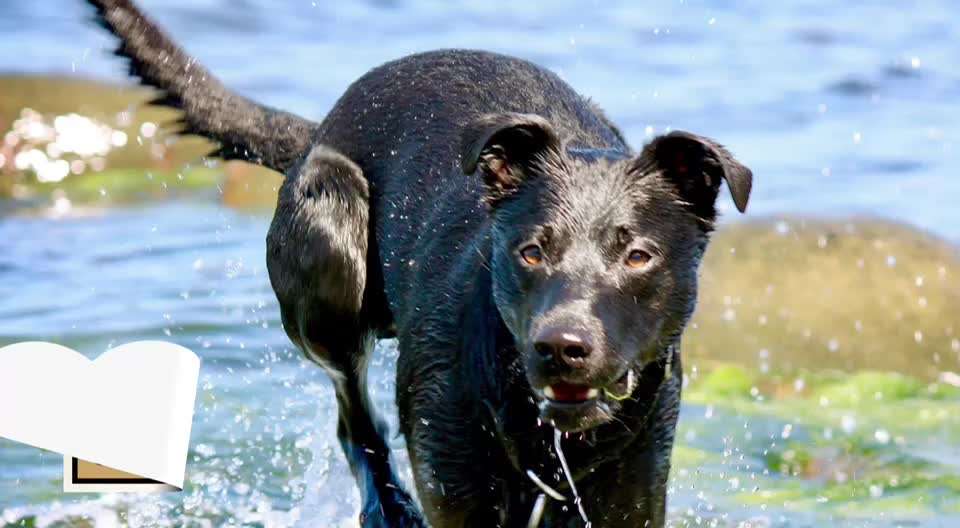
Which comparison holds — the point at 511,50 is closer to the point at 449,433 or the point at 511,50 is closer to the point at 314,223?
the point at 314,223

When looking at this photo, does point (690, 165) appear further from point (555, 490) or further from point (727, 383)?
point (727, 383)

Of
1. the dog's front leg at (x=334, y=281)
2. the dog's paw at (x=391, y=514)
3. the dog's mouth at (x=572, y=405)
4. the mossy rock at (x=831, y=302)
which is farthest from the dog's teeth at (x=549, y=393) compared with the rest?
the mossy rock at (x=831, y=302)

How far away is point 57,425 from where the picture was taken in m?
3.84

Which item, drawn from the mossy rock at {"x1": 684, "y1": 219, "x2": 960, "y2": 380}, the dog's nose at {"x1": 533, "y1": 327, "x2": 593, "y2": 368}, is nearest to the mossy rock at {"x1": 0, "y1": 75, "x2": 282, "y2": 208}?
Answer: the mossy rock at {"x1": 684, "y1": 219, "x2": 960, "y2": 380}

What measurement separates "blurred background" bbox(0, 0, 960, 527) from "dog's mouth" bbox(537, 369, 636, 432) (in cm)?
212

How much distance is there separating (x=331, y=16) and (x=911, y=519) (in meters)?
10.6

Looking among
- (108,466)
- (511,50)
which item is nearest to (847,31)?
(511,50)

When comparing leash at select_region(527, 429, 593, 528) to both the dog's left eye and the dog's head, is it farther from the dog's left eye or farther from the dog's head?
the dog's left eye

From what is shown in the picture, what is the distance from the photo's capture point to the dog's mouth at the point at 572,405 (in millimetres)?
4086

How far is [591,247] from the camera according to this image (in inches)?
165

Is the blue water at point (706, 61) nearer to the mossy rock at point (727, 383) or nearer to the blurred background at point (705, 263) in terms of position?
the blurred background at point (705, 263)

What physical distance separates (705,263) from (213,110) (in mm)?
3217

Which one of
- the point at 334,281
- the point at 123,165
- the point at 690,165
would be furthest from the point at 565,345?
the point at 123,165

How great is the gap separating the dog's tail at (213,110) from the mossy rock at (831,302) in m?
2.53
